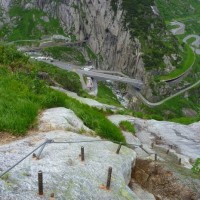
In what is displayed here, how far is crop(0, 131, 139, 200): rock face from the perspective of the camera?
9.45m

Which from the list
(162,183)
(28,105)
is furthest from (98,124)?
(162,183)

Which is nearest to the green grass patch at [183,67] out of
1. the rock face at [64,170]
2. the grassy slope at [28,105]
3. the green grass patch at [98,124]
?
the grassy slope at [28,105]

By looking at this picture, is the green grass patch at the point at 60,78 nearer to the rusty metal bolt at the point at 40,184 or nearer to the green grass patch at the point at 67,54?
the rusty metal bolt at the point at 40,184

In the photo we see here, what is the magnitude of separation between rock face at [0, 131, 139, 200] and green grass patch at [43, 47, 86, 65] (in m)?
174

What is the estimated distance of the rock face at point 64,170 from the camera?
945 centimetres

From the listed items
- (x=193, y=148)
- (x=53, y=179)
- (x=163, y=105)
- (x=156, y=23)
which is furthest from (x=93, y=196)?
(x=156, y=23)

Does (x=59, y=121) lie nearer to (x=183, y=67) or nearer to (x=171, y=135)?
(x=171, y=135)

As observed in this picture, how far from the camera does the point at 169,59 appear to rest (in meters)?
176

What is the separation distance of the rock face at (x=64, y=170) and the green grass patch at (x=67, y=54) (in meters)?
174

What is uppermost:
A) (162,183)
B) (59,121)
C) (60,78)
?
(59,121)

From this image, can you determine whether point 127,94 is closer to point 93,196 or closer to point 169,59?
point 169,59

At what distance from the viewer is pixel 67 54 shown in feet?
620

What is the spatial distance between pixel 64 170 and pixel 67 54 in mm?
181513

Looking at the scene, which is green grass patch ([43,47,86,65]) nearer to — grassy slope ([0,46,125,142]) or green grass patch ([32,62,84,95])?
green grass patch ([32,62,84,95])
